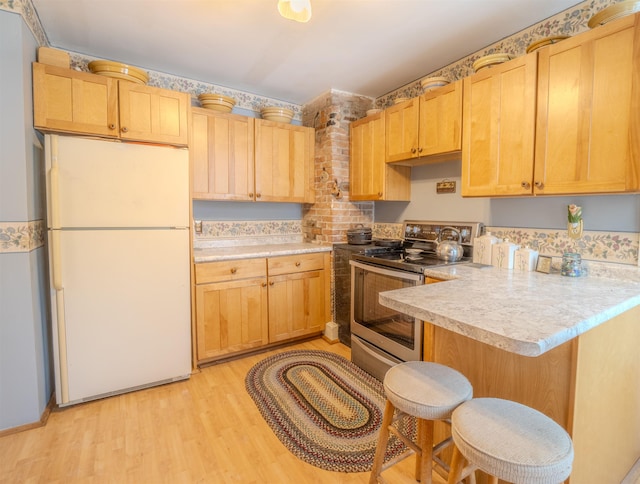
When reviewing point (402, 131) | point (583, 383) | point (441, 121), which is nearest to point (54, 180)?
point (402, 131)

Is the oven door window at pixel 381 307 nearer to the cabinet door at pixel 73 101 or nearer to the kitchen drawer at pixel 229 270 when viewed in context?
the kitchen drawer at pixel 229 270

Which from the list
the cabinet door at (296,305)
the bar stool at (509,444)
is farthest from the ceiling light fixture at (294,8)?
the cabinet door at (296,305)

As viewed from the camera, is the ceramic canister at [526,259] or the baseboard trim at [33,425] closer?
the baseboard trim at [33,425]

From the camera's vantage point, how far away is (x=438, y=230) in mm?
2650

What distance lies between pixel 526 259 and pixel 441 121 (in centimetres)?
110

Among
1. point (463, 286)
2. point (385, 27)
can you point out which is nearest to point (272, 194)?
point (385, 27)

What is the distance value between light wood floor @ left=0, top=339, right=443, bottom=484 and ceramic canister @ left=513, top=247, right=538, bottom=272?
1.27m

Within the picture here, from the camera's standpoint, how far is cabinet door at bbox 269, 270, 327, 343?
2928 millimetres

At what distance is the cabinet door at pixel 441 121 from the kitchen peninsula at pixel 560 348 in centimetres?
111

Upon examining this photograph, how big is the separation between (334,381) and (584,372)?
1.62 m

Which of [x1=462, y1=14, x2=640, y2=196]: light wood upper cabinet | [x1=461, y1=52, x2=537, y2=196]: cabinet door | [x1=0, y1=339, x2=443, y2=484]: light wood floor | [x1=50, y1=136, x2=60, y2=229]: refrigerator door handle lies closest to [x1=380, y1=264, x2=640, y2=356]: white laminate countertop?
[x1=462, y1=14, x2=640, y2=196]: light wood upper cabinet

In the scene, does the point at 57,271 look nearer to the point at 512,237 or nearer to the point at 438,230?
the point at 438,230

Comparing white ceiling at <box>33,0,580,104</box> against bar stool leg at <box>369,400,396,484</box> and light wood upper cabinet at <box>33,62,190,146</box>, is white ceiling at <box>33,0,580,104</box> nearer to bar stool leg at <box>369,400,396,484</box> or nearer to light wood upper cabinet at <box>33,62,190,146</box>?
light wood upper cabinet at <box>33,62,190,146</box>

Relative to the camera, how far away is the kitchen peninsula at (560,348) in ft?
3.21
